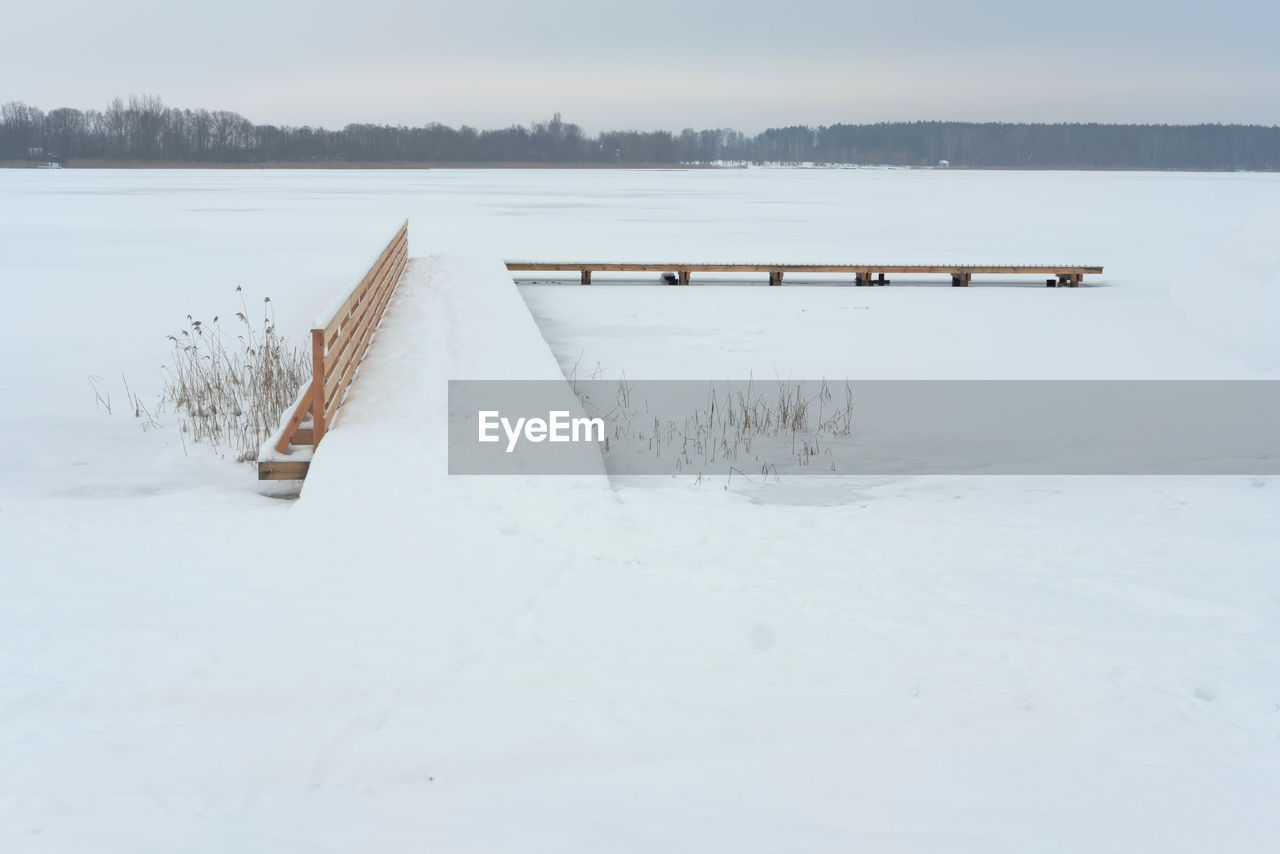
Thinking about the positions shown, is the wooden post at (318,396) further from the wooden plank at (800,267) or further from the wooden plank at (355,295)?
the wooden plank at (800,267)

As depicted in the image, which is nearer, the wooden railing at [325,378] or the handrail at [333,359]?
the wooden railing at [325,378]

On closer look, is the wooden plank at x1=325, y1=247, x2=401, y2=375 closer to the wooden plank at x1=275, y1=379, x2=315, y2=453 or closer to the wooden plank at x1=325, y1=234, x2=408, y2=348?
the wooden plank at x1=325, y1=234, x2=408, y2=348

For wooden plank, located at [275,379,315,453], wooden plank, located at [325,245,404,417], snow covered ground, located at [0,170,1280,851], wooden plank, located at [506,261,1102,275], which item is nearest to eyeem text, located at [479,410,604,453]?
snow covered ground, located at [0,170,1280,851]

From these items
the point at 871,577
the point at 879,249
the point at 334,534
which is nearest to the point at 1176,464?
the point at 871,577

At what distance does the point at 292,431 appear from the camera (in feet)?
23.5

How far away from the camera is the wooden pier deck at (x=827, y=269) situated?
1873 cm

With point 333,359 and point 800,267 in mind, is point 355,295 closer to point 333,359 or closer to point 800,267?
point 333,359

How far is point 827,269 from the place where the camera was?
63.1ft

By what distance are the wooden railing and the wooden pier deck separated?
8903 mm

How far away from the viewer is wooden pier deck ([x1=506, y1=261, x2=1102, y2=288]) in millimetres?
18734

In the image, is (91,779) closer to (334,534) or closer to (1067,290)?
(334,534)
